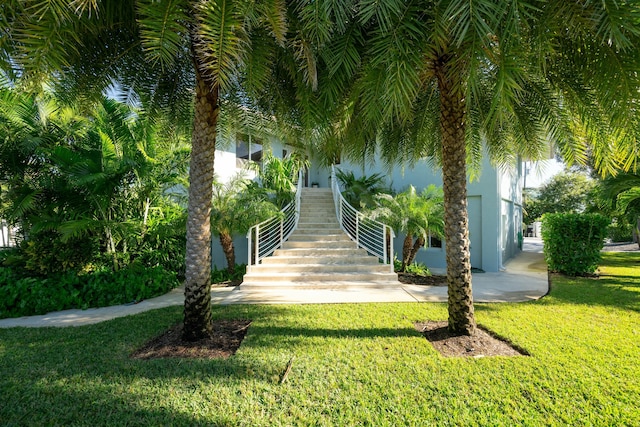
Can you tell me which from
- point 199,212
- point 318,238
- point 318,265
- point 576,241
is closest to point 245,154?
point 318,238

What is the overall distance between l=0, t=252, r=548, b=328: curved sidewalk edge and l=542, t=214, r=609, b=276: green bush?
59.1 inches

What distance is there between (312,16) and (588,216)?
1077 cm

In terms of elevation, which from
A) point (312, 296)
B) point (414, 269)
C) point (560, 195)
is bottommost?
point (312, 296)

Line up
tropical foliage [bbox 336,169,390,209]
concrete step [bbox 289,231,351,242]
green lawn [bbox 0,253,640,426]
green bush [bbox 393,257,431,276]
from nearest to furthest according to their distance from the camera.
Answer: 1. green lawn [bbox 0,253,640,426]
2. green bush [bbox 393,257,431,276]
3. concrete step [bbox 289,231,351,242]
4. tropical foliage [bbox 336,169,390,209]

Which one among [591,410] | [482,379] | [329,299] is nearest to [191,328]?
[329,299]

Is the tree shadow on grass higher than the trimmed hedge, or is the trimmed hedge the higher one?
the trimmed hedge

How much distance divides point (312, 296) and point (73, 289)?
217 inches

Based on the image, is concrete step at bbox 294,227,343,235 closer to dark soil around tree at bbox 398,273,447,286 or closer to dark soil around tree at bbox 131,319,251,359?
dark soil around tree at bbox 398,273,447,286

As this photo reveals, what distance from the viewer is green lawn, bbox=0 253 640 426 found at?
2.89 metres

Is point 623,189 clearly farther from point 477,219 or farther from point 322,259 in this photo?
point 322,259

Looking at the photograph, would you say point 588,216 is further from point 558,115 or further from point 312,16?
point 312,16

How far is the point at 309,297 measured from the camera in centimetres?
709

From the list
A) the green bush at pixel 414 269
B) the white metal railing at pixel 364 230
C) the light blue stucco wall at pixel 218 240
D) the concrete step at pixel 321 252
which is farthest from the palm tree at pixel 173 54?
the green bush at pixel 414 269

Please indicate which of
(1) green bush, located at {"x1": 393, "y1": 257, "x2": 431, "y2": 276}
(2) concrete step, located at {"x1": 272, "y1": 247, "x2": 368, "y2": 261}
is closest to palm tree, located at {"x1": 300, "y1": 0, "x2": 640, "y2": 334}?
(2) concrete step, located at {"x1": 272, "y1": 247, "x2": 368, "y2": 261}
